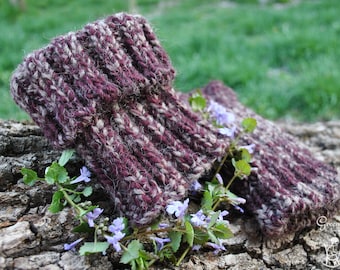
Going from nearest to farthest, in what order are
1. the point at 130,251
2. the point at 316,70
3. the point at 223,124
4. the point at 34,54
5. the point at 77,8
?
the point at 130,251 → the point at 34,54 → the point at 223,124 → the point at 316,70 → the point at 77,8

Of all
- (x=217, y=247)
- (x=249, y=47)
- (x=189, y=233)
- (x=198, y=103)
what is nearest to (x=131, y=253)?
(x=189, y=233)

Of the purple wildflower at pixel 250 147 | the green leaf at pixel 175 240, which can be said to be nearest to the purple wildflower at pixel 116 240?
the green leaf at pixel 175 240

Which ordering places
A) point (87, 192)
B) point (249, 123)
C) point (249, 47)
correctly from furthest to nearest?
point (249, 47) < point (249, 123) < point (87, 192)

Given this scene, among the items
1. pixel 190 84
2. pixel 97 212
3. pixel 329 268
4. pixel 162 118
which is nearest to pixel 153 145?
pixel 162 118

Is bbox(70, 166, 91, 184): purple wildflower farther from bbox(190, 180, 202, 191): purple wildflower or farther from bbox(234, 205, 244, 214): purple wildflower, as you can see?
bbox(234, 205, 244, 214): purple wildflower

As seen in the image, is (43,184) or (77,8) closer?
(43,184)

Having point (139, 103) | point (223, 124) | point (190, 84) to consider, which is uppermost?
point (139, 103)

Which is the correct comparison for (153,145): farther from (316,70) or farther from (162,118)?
(316,70)

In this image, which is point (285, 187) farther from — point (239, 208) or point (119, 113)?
point (119, 113)
